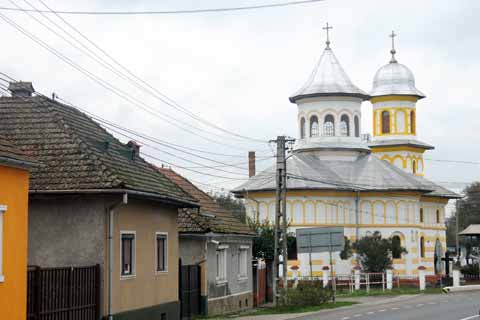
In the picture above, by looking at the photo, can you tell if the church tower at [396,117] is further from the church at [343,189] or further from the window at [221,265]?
the window at [221,265]

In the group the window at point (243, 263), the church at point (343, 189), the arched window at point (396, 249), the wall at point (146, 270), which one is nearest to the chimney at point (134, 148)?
the wall at point (146, 270)

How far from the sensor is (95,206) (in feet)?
75.0

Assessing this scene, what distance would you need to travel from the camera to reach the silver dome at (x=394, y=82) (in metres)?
78.1

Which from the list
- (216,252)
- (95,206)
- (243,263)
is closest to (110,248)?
(95,206)

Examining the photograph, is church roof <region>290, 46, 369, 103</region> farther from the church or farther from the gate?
the gate

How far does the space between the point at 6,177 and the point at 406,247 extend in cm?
5198

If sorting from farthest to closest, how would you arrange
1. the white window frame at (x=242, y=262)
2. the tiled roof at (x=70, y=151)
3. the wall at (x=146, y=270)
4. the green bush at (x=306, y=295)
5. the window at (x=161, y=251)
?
the white window frame at (x=242, y=262), the green bush at (x=306, y=295), the window at (x=161, y=251), the wall at (x=146, y=270), the tiled roof at (x=70, y=151)

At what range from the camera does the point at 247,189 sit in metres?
66.0

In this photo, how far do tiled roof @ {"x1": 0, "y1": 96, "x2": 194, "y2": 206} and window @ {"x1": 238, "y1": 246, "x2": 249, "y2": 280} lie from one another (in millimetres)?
10714

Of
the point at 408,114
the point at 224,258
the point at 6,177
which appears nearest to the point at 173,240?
the point at 224,258

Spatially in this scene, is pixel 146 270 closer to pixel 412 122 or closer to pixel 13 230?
pixel 13 230

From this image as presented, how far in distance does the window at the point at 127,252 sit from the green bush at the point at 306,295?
1328cm

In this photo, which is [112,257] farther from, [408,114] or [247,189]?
[408,114]

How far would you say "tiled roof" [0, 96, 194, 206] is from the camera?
900 inches
